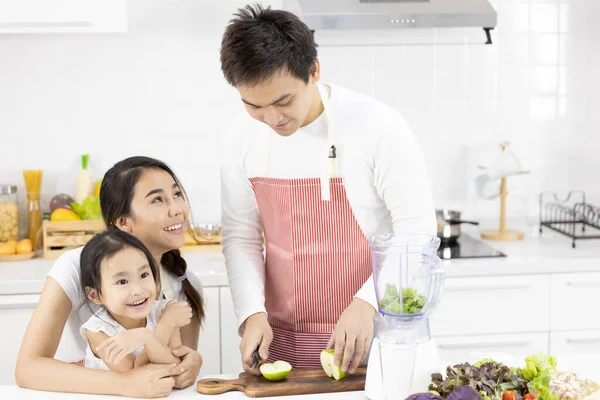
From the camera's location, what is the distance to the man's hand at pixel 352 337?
1.81 m

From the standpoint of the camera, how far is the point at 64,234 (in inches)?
129

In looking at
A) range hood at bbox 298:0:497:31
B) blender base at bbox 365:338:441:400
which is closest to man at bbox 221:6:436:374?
blender base at bbox 365:338:441:400

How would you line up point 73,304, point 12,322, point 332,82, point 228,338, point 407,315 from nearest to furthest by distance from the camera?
point 407,315
point 73,304
point 12,322
point 228,338
point 332,82

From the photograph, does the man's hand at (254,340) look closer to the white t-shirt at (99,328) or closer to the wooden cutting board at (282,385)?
the wooden cutting board at (282,385)

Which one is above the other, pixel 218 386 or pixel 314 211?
pixel 314 211

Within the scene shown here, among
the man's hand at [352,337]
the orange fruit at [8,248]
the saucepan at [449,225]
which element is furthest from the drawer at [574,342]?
the orange fruit at [8,248]

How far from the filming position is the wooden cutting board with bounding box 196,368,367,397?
5.79 ft

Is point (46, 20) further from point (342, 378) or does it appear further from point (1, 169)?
point (342, 378)

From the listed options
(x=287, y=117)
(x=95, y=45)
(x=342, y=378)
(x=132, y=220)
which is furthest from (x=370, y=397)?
(x=95, y=45)

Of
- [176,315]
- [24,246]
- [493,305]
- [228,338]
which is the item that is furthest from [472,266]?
[24,246]

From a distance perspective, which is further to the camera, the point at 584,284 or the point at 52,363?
the point at 584,284

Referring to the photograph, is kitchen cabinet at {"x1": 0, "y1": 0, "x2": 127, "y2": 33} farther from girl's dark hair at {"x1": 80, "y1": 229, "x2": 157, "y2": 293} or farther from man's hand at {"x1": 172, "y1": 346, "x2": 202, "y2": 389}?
man's hand at {"x1": 172, "y1": 346, "x2": 202, "y2": 389}

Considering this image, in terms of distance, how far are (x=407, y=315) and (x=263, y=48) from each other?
0.62 metres

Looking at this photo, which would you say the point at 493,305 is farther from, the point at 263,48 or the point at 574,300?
the point at 263,48
